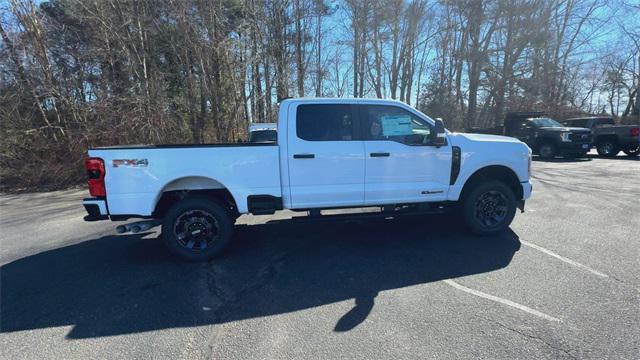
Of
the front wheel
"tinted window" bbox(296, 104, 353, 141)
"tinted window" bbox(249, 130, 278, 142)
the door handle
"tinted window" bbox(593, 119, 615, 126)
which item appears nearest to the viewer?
the door handle

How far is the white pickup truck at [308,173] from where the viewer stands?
13.5 feet

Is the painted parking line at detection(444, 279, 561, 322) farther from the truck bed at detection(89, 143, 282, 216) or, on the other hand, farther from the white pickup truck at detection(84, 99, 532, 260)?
the truck bed at detection(89, 143, 282, 216)

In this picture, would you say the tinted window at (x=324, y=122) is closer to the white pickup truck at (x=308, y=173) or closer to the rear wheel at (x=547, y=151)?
the white pickup truck at (x=308, y=173)

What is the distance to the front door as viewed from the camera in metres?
4.58

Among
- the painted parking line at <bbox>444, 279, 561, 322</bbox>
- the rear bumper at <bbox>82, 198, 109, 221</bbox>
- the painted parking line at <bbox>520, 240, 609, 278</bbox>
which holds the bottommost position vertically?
the painted parking line at <bbox>444, 279, 561, 322</bbox>

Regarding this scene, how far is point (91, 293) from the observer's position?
3582 millimetres

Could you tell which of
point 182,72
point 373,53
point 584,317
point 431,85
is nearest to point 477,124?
point 431,85

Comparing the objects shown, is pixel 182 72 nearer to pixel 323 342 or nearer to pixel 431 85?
pixel 323 342

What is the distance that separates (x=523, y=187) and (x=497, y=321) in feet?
9.70

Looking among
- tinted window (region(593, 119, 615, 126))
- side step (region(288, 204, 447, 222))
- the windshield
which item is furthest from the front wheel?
tinted window (region(593, 119, 615, 126))

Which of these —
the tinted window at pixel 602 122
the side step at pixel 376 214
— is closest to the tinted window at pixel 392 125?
the side step at pixel 376 214

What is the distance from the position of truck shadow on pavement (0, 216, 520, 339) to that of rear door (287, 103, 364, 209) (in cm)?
81

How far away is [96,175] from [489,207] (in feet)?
18.5

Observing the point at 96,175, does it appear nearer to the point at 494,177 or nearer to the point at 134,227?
the point at 134,227
